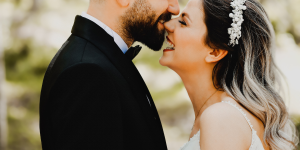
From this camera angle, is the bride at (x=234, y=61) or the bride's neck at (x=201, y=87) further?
the bride's neck at (x=201, y=87)

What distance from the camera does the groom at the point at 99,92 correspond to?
1.54 metres

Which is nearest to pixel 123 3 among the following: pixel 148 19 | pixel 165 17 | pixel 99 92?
pixel 148 19

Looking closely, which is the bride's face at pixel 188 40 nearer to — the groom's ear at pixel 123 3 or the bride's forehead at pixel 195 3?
the bride's forehead at pixel 195 3

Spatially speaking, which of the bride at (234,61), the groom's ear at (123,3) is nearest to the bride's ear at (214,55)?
the bride at (234,61)

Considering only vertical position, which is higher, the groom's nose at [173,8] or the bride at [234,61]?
the groom's nose at [173,8]

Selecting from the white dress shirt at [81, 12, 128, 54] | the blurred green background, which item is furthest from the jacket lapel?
the blurred green background

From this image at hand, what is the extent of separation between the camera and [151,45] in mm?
2486

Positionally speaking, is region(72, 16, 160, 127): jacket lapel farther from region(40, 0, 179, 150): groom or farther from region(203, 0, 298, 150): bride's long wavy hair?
region(203, 0, 298, 150): bride's long wavy hair

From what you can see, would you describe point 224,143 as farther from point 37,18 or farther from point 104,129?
point 37,18

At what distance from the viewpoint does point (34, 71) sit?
658cm

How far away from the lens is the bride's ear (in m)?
2.30

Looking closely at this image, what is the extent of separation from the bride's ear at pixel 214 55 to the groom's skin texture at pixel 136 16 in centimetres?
47

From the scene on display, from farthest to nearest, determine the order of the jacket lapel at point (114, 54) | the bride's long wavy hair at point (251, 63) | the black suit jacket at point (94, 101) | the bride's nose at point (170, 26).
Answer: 1. the bride's nose at point (170, 26)
2. the bride's long wavy hair at point (251, 63)
3. the jacket lapel at point (114, 54)
4. the black suit jacket at point (94, 101)

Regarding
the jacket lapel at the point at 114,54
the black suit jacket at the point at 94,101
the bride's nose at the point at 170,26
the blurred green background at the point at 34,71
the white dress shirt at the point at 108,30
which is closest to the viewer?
the black suit jacket at the point at 94,101
